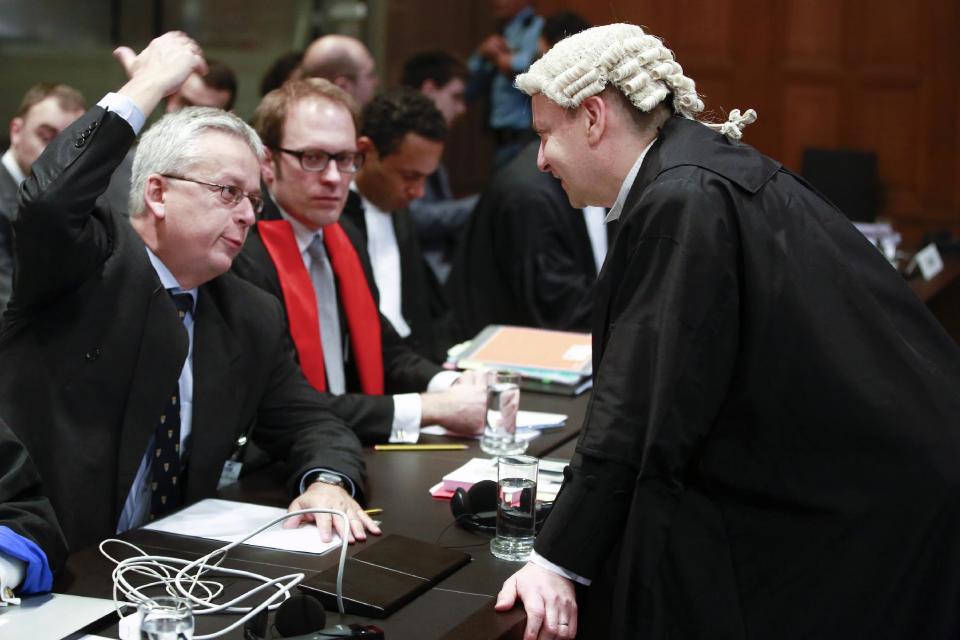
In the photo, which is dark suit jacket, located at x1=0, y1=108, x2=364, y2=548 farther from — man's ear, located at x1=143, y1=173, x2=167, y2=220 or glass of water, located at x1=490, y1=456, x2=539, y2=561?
glass of water, located at x1=490, y1=456, x2=539, y2=561

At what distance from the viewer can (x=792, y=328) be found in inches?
71.6

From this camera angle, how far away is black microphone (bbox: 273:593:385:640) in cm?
162

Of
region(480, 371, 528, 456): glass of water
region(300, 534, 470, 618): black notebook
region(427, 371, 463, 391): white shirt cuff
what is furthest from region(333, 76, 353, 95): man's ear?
region(300, 534, 470, 618): black notebook

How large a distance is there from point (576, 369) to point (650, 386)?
1579 mm

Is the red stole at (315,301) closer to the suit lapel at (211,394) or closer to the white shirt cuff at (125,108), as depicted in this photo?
the suit lapel at (211,394)

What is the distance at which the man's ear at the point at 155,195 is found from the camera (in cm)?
238

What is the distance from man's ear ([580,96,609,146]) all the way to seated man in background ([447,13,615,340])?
2.52 m

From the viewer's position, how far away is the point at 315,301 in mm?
3154

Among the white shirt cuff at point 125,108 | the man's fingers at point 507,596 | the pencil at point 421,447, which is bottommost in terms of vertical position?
the pencil at point 421,447

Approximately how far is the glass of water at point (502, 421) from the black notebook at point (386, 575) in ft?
2.25

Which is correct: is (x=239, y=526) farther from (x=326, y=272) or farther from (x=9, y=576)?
(x=326, y=272)

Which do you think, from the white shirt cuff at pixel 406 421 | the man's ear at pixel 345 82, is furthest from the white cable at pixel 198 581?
the man's ear at pixel 345 82

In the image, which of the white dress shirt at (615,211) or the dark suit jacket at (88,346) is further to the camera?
the dark suit jacket at (88,346)

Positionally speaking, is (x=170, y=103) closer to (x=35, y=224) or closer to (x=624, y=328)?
(x=35, y=224)
